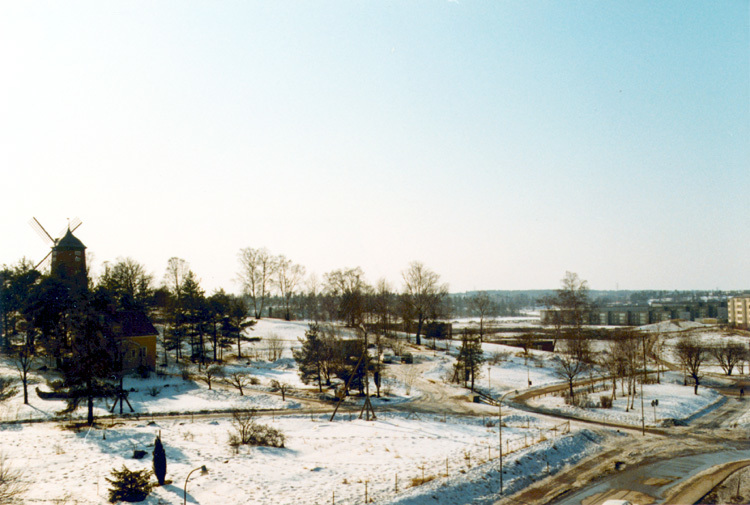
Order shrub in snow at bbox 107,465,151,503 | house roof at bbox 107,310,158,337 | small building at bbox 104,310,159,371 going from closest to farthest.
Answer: shrub in snow at bbox 107,465,151,503 < small building at bbox 104,310,159,371 < house roof at bbox 107,310,158,337

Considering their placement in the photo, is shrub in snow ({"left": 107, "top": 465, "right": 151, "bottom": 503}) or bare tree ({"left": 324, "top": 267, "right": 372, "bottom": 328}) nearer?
shrub in snow ({"left": 107, "top": 465, "right": 151, "bottom": 503})

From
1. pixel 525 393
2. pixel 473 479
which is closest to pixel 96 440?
pixel 473 479

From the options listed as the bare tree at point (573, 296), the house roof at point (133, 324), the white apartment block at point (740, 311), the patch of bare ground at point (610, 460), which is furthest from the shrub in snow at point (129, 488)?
the white apartment block at point (740, 311)

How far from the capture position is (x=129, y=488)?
20.5 metres

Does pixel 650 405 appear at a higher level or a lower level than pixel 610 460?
lower

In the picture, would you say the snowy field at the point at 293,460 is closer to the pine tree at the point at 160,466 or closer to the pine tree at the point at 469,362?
the pine tree at the point at 160,466

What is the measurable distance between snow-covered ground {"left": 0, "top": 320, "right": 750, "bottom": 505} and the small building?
412cm

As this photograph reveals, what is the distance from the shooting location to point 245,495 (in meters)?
21.6

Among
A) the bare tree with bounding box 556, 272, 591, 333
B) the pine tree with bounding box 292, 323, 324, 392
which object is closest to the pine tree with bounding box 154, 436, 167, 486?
the pine tree with bounding box 292, 323, 324, 392

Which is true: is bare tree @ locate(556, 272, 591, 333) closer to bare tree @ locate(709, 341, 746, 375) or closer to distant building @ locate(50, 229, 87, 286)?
bare tree @ locate(709, 341, 746, 375)

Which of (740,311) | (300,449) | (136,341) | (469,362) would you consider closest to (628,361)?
(469,362)

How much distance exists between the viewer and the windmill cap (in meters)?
59.6

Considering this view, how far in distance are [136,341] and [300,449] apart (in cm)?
3178

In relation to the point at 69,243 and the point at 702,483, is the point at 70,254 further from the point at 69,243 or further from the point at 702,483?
the point at 702,483
